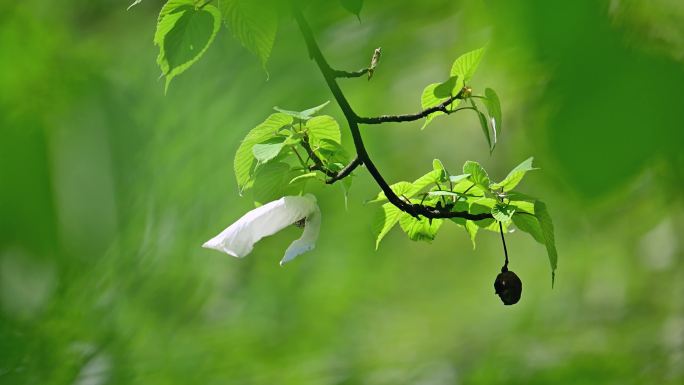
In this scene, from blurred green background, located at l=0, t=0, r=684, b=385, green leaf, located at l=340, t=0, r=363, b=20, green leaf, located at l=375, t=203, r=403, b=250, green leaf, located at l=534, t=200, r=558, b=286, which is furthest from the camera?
blurred green background, located at l=0, t=0, r=684, b=385

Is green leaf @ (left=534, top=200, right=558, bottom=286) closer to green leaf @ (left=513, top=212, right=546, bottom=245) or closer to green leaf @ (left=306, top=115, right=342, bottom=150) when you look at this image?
green leaf @ (left=513, top=212, right=546, bottom=245)

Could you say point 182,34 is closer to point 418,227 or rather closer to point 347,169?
point 347,169

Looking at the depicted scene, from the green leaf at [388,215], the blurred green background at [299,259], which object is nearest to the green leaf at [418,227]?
the green leaf at [388,215]

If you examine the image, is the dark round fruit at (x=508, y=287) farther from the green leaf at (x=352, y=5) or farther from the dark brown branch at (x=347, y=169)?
the green leaf at (x=352, y=5)

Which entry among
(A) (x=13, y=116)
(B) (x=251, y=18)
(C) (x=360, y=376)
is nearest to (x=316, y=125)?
(B) (x=251, y=18)

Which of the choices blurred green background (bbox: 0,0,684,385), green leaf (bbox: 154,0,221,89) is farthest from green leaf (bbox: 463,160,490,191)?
blurred green background (bbox: 0,0,684,385)

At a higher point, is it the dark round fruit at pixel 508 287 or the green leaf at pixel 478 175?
the green leaf at pixel 478 175
